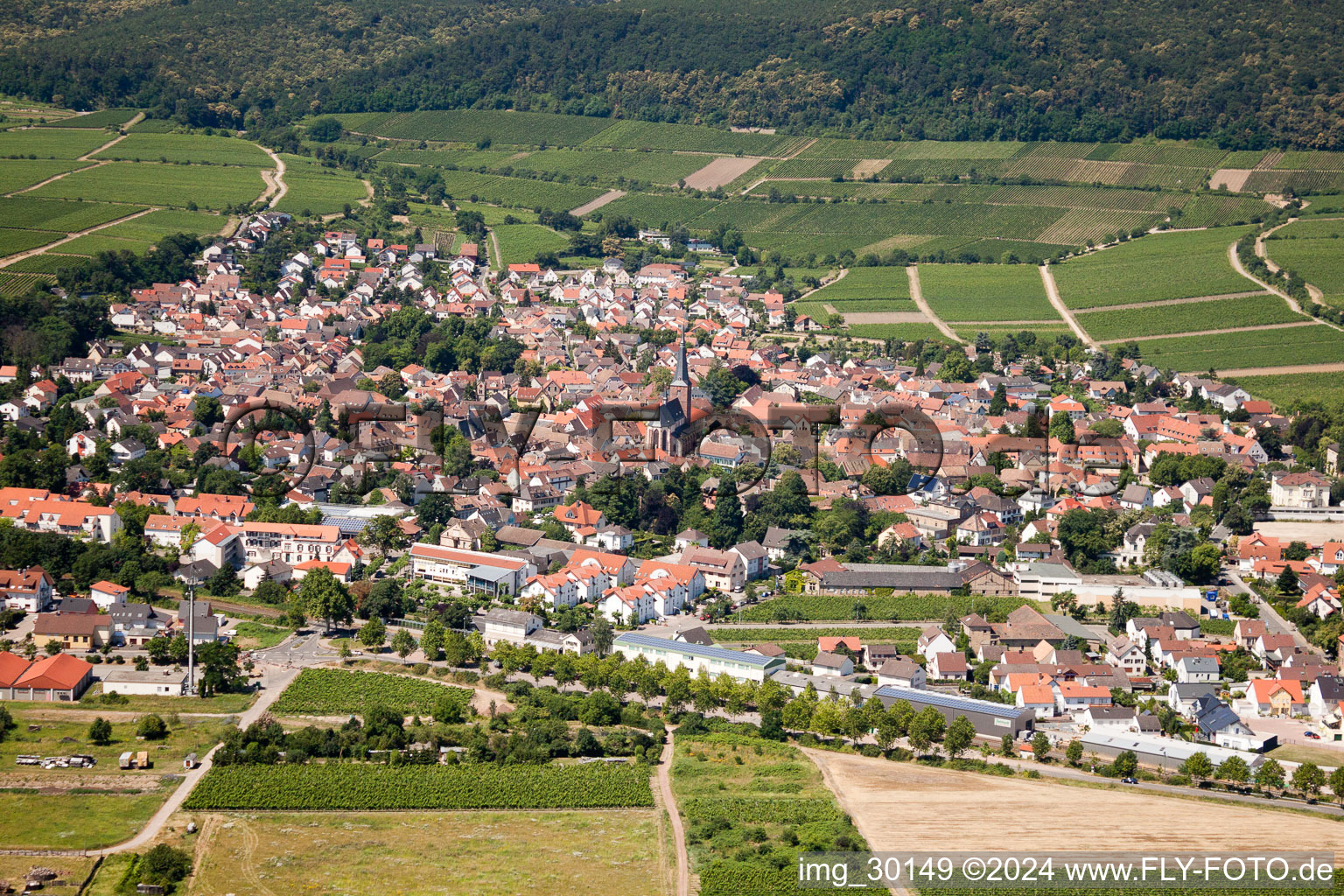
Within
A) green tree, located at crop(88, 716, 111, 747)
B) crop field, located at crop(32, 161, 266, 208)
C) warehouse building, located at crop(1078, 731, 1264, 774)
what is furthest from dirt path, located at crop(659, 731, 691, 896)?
crop field, located at crop(32, 161, 266, 208)

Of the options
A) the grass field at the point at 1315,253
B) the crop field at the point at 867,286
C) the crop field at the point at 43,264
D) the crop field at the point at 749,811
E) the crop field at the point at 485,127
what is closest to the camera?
the crop field at the point at 749,811

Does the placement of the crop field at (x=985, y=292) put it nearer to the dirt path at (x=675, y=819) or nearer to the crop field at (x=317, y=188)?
the crop field at (x=317, y=188)

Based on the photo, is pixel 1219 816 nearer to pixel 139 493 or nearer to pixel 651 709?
pixel 651 709

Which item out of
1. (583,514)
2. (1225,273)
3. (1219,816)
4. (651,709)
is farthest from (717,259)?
(1219,816)

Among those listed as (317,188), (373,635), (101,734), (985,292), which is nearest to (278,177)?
(317,188)

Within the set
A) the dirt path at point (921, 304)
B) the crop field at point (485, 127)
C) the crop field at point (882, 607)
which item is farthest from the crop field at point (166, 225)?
the crop field at point (882, 607)

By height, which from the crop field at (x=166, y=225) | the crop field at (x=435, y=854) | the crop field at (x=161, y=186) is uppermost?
the crop field at (x=161, y=186)
